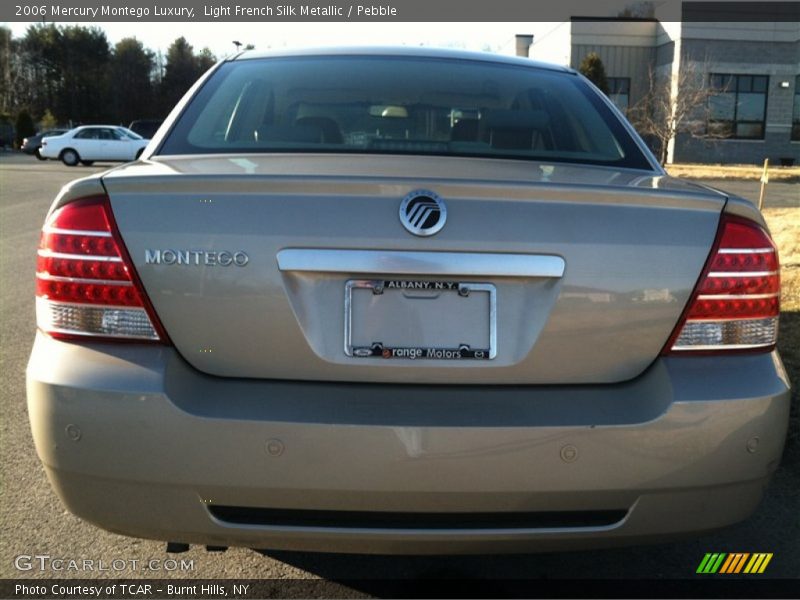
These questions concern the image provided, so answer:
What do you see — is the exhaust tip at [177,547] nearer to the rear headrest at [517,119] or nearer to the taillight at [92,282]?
the taillight at [92,282]

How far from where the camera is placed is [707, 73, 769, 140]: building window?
38969 millimetres

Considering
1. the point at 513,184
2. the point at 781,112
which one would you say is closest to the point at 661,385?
the point at 513,184

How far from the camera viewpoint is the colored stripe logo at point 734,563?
2.88m

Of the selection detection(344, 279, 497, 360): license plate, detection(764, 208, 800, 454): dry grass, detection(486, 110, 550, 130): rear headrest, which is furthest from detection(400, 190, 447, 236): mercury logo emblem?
detection(764, 208, 800, 454): dry grass

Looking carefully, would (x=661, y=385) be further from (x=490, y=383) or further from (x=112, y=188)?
(x=112, y=188)

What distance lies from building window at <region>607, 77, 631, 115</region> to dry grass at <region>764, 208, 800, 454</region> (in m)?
33.3

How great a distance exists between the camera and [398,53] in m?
3.49

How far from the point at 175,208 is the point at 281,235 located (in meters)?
0.30

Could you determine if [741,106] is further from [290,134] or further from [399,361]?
[399,361]

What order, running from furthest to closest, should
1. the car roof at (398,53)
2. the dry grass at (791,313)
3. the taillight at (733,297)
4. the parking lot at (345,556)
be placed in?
the dry grass at (791,313), the car roof at (398,53), the parking lot at (345,556), the taillight at (733,297)

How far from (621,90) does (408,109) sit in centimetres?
4201

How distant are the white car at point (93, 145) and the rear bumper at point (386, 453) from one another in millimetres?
32973

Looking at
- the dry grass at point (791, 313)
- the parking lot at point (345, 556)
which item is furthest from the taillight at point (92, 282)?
the dry grass at point (791, 313)

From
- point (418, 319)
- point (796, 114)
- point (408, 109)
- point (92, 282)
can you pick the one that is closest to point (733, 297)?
point (418, 319)
